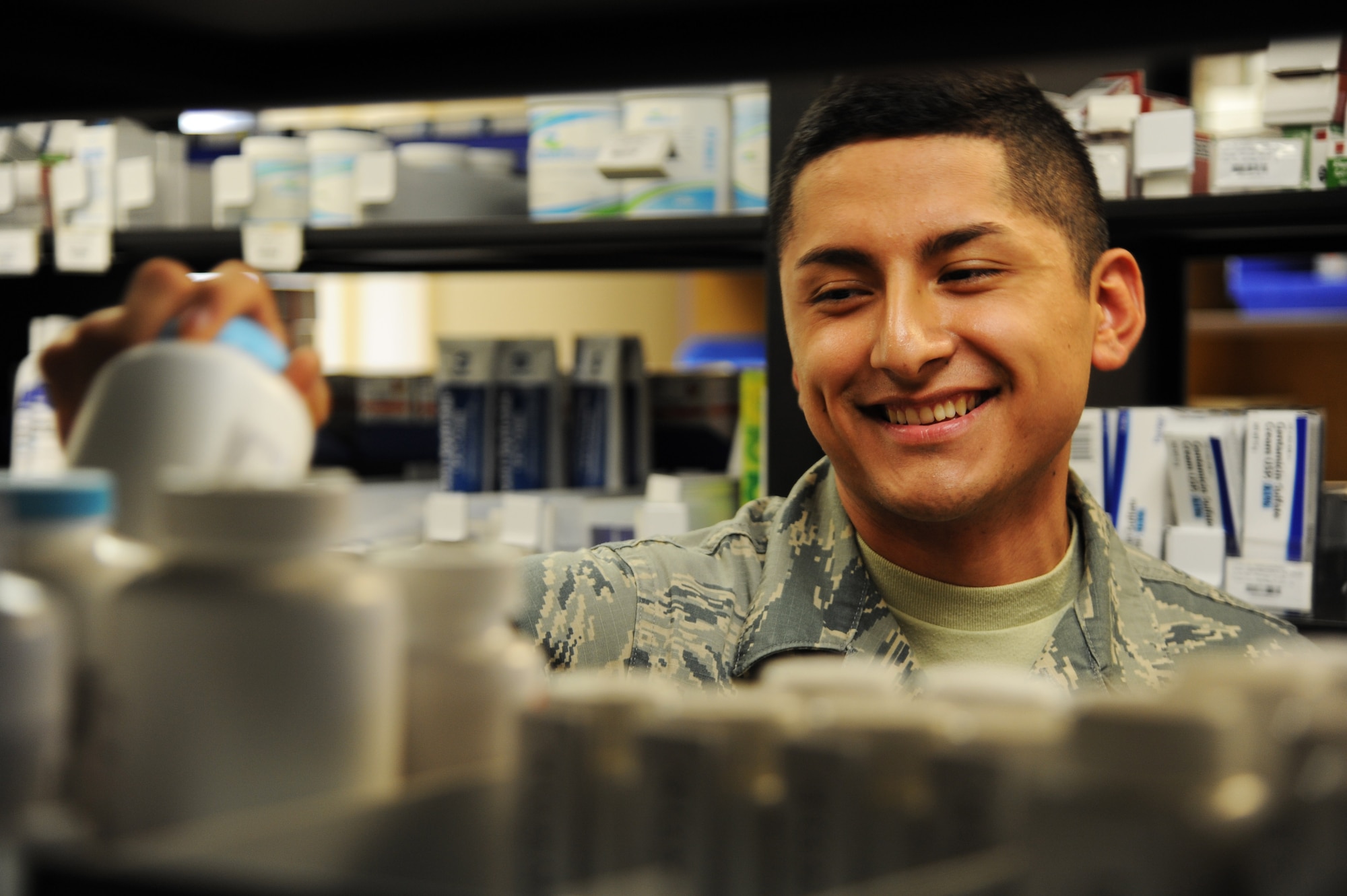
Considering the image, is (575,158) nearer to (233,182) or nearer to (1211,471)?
(233,182)

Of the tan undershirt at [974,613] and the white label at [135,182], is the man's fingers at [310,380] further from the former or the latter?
the white label at [135,182]

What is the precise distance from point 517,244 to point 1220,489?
1.14 meters

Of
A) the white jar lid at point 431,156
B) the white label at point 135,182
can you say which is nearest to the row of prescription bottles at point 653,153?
the white jar lid at point 431,156

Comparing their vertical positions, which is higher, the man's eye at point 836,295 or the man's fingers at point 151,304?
the man's eye at point 836,295

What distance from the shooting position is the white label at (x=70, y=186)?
228 centimetres

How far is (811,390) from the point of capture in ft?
4.77

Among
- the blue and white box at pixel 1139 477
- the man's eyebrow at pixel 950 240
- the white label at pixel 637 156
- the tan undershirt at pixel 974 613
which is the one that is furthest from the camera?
the white label at pixel 637 156

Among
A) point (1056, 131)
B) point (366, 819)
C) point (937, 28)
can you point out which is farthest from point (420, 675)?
point (1056, 131)

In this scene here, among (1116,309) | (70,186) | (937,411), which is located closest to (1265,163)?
(1116,309)

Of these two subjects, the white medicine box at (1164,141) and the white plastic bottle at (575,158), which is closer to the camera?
the white medicine box at (1164,141)

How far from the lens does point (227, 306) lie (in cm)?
63

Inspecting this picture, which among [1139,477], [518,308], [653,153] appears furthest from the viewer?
[518,308]

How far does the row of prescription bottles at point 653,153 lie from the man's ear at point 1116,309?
559 millimetres

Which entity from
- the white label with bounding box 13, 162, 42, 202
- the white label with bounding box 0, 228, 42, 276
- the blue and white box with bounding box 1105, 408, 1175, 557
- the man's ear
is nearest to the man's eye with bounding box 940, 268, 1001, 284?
the man's ear
